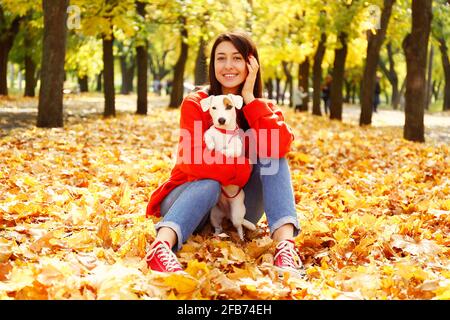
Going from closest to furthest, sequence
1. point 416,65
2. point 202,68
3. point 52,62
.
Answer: point 52,62 → point 416,65 → point 202,68

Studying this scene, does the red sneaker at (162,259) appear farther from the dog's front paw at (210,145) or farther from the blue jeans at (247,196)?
the dog's front paw at (210,145)

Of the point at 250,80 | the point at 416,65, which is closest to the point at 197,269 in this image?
the point at 250,80

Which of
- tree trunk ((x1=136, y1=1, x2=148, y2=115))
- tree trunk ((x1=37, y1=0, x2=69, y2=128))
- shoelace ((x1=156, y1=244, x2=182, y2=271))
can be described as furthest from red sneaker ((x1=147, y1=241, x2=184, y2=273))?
tree trunk ((x1=136, y1=1, x2=148, y2=115))

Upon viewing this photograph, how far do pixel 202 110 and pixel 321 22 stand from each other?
46.3ft

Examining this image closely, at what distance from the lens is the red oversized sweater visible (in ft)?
12.3

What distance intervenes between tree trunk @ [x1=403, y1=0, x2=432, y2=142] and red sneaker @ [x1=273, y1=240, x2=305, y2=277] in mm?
8686

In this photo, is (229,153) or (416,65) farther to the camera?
(416,65)

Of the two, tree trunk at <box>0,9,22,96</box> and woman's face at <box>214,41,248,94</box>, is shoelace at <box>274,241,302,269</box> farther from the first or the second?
tree trunk at <box>0,9,22,96</box>

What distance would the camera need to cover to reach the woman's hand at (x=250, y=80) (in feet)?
13.6

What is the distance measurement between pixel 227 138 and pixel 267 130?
303 mm

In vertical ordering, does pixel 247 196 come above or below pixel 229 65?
below

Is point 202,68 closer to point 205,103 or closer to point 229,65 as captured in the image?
point 229,65

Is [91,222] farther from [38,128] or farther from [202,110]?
[38,128]

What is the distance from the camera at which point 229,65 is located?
410cm
